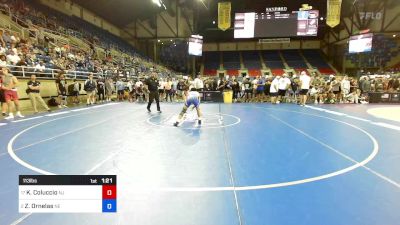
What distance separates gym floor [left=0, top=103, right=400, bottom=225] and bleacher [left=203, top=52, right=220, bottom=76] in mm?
33998

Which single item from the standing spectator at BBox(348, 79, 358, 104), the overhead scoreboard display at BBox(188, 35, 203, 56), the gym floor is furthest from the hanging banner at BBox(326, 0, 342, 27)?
the gym floor

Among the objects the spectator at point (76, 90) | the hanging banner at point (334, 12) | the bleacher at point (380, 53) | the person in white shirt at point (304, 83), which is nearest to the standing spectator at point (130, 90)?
the spectator at point (76, 90)

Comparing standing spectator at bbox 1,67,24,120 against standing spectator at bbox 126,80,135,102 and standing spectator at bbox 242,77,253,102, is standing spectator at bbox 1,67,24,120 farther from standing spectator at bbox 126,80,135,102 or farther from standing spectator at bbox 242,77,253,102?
standing spectator at bbox 242,77,253,102

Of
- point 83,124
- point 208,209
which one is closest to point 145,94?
point 83,124

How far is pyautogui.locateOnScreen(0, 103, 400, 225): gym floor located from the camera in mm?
2855

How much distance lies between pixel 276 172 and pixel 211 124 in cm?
443

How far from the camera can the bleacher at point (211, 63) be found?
135ft

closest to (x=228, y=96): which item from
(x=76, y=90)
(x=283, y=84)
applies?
(x=283, y=84)

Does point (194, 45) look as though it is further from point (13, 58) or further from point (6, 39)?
point (13, 58)

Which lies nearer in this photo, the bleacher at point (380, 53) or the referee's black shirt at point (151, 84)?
the referee's black shirt at point (151, 84)

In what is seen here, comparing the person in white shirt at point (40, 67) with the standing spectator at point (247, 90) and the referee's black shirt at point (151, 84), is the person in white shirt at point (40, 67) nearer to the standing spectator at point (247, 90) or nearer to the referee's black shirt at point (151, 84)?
the referee's black shirt at point (151, 84)
